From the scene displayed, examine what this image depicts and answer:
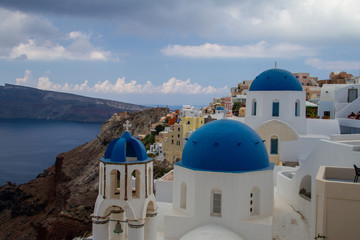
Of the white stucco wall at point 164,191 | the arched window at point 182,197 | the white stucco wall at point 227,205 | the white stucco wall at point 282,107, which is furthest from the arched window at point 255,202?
the white stucco wall at point 282,107

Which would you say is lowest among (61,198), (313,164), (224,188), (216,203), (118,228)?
(61,198)

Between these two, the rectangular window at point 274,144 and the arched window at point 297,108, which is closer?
the rectangular window at point 274,144

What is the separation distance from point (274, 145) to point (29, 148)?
77.3 meters

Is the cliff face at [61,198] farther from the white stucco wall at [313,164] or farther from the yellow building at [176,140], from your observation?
the white stucco wall at [313,164]

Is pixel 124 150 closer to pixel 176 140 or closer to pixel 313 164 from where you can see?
pixel 313 164

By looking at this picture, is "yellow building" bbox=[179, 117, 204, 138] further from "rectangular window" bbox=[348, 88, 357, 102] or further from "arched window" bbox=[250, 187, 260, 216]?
"arched window" bbox=[250, 187, 260, 216]

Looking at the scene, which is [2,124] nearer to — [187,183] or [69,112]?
[69,112]

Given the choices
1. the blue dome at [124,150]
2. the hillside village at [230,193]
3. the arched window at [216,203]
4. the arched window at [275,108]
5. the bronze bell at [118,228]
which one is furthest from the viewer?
the arched window at [275,108]

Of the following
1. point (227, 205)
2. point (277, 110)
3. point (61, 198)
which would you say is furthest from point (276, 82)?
point (61, 198)

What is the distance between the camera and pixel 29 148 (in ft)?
275

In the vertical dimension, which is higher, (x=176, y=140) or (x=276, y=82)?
(x=276, y=82)

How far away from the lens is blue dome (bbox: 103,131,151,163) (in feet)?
27.5

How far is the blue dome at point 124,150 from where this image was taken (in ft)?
27.5

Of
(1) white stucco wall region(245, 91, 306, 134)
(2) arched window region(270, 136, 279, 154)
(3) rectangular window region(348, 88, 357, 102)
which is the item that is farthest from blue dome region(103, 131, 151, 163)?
(3) rectangular window region(348, 88, 357, 102)
